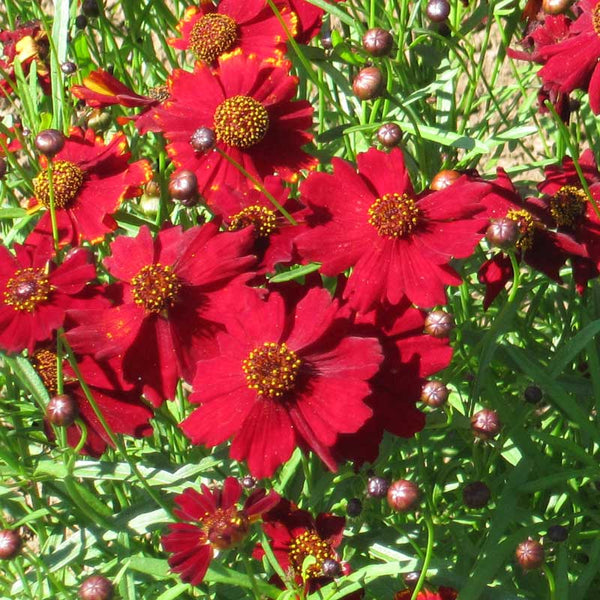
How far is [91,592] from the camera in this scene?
3.23ft

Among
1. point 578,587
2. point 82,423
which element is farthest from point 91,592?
point 578,587

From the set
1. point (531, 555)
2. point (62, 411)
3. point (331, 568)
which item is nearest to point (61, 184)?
point (62, 411)

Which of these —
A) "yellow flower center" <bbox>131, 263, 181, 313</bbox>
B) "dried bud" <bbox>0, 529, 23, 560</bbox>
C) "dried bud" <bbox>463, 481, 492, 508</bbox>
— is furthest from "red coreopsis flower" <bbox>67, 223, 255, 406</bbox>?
"dried bud" <bbox>463, 481, 492, 508</bbox>

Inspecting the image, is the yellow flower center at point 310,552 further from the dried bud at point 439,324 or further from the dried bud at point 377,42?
the dried bud at point 377,42

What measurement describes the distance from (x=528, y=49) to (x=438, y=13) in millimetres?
449

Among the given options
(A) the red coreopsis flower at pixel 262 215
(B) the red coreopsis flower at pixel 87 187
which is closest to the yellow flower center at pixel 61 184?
(B) the red coreopsis flower at pixel 87 187

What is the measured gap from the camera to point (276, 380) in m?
0.99

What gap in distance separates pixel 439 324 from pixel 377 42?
1.16 feet

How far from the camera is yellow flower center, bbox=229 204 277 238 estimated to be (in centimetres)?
114

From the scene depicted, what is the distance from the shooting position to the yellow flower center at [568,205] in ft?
4.10

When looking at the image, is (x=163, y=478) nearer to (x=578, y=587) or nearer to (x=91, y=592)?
(x=91, y=592)

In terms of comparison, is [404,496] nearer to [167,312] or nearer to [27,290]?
[167,312]

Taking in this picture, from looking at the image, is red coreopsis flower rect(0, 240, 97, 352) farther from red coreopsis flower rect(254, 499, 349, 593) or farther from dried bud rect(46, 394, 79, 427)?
red coreopsis flower rect(254, 499, 349, 593)

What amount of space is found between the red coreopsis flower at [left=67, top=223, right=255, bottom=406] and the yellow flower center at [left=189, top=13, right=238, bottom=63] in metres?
0.44
